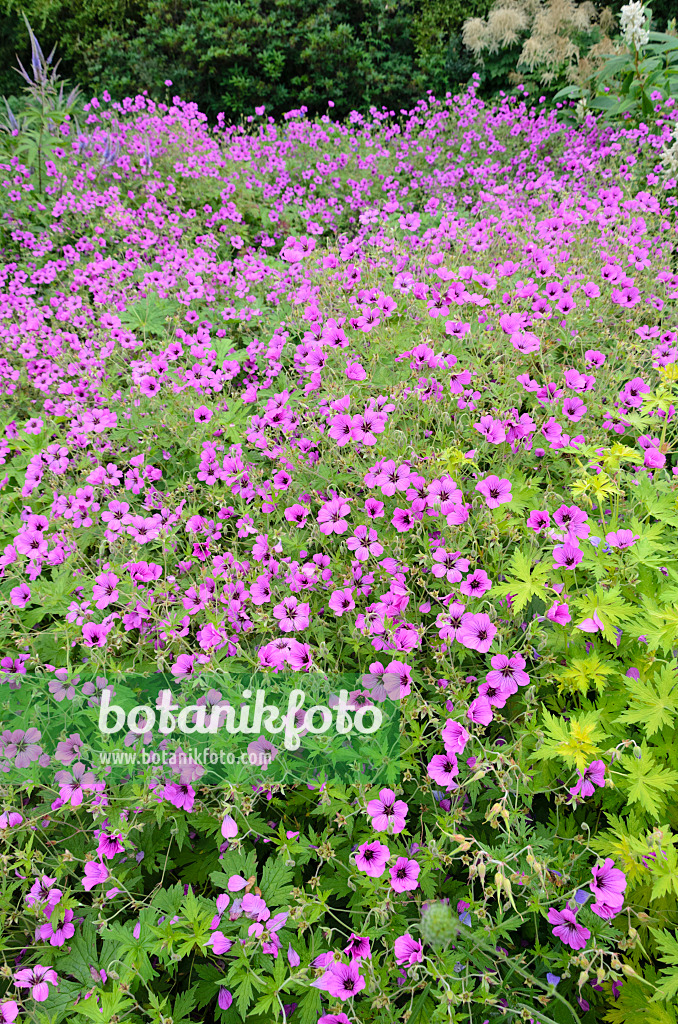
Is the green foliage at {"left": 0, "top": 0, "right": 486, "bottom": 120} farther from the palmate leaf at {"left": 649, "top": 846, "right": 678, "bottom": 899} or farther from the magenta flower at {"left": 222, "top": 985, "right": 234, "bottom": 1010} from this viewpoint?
the magenta flower at {"left": 222, "top": 985, "right": 234, "bottom": 1010}

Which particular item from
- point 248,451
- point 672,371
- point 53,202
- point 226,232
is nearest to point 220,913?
point 248,451

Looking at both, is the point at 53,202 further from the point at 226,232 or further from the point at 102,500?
the point at 102,500

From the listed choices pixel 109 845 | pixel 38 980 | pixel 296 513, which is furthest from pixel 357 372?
pixel 38 980

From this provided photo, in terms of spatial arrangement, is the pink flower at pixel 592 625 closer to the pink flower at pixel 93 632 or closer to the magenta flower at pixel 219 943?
the magenta flower at pixel 219 943

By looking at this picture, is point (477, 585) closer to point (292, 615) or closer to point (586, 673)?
point (586, 673)

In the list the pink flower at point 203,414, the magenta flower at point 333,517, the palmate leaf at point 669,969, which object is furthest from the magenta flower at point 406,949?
the pink flower at point 203,414

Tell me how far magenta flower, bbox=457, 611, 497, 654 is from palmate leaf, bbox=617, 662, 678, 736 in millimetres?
400

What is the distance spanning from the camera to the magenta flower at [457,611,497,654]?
1714 mm

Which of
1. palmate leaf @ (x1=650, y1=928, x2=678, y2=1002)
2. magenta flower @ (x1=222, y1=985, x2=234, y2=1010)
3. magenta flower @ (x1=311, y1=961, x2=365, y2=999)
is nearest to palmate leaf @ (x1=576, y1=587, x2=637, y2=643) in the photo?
palmate leaf @ (x1=650, y1=928, x2=678, y2=1002)

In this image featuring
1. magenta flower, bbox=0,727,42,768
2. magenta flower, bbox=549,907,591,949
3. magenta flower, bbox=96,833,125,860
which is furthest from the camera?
magenta flower, bbox=0,727,42,768

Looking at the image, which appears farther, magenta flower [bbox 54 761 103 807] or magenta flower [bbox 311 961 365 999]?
magenta flower [bbox 54 761 103 807]

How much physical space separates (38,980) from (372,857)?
38.8 inches

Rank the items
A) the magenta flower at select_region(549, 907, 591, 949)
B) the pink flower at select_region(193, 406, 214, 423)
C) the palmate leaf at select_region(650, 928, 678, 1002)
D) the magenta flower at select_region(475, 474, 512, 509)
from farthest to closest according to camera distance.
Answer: the pink flower at select_region(193, 406, 214, 423)
the magenta flower at select_region(475, 474, 512, 509)
the magenta flower at select_region(549, 907, 591, 949)
the palmate leaf at select_region(650, 928, 678, 1002)

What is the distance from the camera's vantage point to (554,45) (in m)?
9.30
